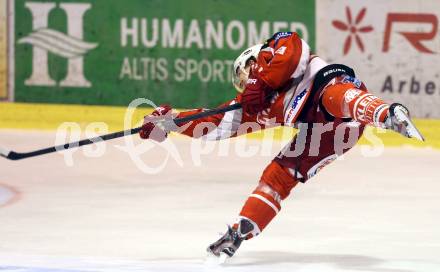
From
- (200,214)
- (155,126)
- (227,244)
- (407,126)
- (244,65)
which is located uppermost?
(244,65)

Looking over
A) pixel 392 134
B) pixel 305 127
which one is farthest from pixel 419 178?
pixel 305 127

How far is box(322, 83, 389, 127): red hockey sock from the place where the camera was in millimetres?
5141

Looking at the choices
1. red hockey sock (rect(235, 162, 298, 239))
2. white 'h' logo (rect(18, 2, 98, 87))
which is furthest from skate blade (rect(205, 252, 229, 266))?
white 'h' logo (rect(18, 2, 98, 87))

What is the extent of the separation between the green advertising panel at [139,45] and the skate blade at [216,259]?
4096 millimetres

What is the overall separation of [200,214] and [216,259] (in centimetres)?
121

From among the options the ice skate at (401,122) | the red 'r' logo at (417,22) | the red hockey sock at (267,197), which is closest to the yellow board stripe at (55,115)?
the red 'r' logo at (417,22)

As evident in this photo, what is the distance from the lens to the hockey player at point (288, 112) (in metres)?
5.48

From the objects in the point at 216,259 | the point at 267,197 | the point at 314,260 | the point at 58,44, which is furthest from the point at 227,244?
the point at 58,44

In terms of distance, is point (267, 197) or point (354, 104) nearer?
point (354, 104)

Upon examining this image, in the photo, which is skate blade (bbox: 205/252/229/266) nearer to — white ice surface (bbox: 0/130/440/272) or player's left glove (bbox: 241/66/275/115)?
white ice surface (bbox: 0/130/440/272)

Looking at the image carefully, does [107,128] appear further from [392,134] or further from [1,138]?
[392,134]

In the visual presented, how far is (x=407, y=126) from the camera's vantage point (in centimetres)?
491

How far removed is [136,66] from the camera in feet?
32.2

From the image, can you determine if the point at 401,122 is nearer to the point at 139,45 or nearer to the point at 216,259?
the point at 216,259
